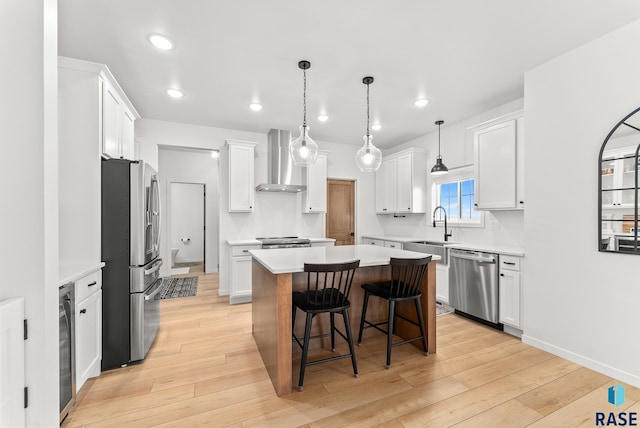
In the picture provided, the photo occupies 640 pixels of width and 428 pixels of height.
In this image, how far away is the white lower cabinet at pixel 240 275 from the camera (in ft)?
13.8

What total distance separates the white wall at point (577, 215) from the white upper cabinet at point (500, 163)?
283 mm

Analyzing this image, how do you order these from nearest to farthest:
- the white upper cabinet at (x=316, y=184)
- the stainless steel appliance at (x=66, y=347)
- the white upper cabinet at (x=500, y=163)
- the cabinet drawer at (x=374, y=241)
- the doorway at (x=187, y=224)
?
the stainless steel appliance at (x=66, y=347) → the white upper cabinet at (x=500, y=163) → the white upper cabinet at (x=316, y=184) → the cabinet drawer at (x=374, y=241) → the doorway at (x=187, y=224)

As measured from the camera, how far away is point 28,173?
46.2 inches

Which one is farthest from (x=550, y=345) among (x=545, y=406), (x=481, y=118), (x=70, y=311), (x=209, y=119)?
(x=209, y=119)

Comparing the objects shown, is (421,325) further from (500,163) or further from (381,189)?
(381,189)

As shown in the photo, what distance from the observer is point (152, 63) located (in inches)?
108

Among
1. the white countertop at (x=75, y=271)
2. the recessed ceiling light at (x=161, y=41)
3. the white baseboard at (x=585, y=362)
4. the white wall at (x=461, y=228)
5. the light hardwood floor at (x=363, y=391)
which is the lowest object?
the light hardwood floor at (x=363, y=391)

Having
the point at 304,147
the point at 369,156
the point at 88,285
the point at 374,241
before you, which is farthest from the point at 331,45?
the point at 374,241

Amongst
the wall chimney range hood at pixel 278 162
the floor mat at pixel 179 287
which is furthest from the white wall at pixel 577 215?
the floor mat at pixel 179 287

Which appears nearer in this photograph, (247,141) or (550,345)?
(550,345)

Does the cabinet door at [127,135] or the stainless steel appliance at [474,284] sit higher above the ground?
the cabinet door at [127,135]

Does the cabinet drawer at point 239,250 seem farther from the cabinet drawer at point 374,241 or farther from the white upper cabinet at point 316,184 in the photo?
the cabinet drawer at point 374,241

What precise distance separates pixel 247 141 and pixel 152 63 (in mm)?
1930

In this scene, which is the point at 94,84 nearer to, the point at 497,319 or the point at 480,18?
the point at 480,18
